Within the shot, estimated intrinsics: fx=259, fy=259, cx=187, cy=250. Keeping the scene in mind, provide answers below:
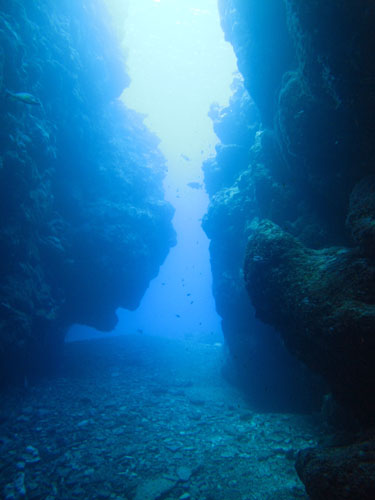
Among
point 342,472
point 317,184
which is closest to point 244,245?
point 317,184

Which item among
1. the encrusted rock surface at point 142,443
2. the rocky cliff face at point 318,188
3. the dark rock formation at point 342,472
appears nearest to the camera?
the dark rock formation at point 342,472

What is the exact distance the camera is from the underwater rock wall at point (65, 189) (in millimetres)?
12828

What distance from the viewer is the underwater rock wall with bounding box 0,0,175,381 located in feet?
42.1

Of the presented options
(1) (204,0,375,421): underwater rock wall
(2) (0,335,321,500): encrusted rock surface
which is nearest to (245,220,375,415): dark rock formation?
(1) (204,0,375,421): underwater rock wall

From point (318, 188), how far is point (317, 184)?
187mm

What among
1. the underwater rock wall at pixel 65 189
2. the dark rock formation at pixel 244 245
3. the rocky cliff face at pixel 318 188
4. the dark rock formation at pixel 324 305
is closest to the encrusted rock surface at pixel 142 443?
the dark rock formation at pixel 244 245

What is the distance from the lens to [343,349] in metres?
5.31

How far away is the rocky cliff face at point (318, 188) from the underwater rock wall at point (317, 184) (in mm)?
30

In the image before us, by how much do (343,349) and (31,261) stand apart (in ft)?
50.9

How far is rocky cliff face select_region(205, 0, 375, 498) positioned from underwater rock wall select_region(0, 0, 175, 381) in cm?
874

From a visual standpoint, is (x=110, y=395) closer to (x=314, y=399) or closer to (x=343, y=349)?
(x=314, y=399)

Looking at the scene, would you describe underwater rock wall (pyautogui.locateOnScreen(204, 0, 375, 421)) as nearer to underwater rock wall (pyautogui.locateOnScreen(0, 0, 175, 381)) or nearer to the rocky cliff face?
the rocky cliff face

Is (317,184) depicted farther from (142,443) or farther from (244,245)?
(142,443)

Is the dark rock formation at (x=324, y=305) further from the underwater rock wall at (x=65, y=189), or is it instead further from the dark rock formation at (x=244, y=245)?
the underwater rock wall at (x=65, y=189)
